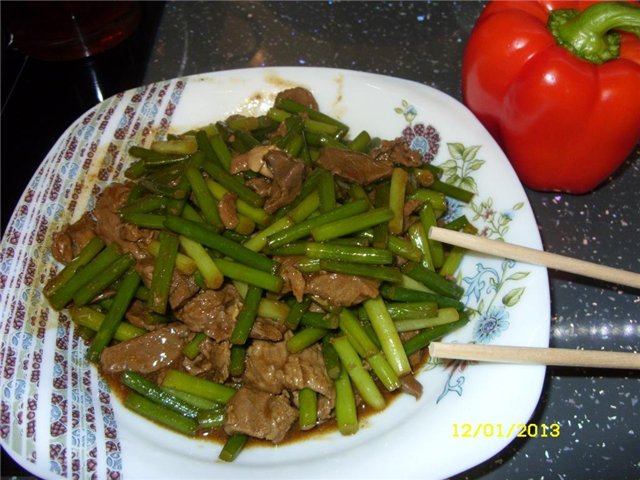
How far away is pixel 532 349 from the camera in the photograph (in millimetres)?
1597

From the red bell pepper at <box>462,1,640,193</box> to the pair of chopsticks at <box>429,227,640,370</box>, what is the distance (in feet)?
2.34

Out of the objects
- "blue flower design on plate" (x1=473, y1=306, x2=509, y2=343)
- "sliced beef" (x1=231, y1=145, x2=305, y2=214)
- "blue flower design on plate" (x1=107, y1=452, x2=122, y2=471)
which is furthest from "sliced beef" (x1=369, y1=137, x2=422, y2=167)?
"blue flower design on plate" (x1=107, y1=452, x2=122, y2=471)

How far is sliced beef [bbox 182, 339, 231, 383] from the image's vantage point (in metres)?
1.90

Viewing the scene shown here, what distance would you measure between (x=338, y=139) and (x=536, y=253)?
85 centimetres

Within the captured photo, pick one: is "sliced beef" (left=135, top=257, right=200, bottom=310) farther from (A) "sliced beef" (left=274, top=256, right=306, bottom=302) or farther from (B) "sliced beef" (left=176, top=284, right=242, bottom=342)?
(A) "sliced beef" (left=274, top=256, right=306, bottom=302)

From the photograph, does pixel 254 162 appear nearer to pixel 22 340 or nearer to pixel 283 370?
pixel 283 370

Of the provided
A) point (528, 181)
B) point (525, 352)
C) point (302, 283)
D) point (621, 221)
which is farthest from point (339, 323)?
point (621, 221)

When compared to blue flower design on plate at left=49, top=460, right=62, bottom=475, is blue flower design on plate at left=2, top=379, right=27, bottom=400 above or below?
above

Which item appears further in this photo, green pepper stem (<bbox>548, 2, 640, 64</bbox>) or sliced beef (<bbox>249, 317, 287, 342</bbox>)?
green pepper stem (<bbox>548, 2, 640, 64</bbox>)

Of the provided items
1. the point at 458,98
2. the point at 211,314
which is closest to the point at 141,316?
the point at 211,314

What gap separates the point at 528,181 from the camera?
8.33 ft

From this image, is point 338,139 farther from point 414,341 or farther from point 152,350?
point 152,350
